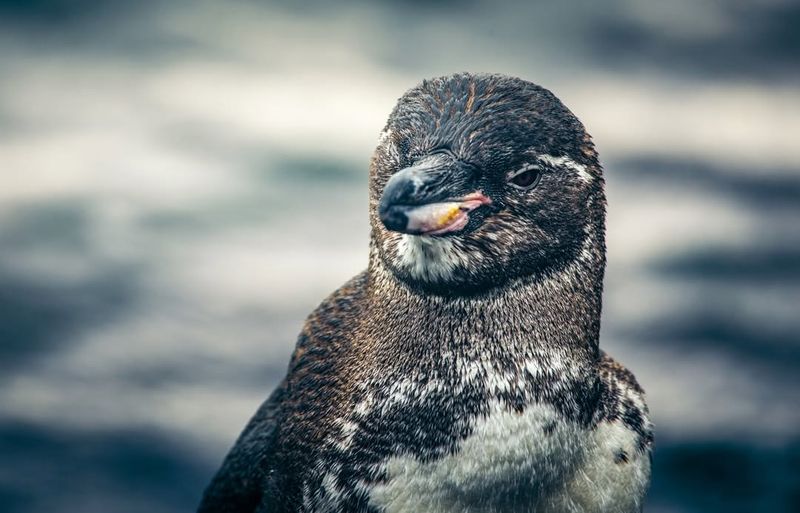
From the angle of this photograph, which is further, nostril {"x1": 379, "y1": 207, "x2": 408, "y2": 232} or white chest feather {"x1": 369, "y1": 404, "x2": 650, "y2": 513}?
white chest feather {"x1": 369, "y1": 404, "x2": 650, "y2": 513}

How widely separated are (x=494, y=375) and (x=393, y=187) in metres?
0.48

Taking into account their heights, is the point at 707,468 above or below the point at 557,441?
above

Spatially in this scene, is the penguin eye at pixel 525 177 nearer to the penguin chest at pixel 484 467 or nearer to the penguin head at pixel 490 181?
the penguin head at pixel 490 181

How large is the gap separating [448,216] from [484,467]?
553mm

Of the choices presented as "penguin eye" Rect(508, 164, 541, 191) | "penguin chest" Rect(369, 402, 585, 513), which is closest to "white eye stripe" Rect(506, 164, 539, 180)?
"penguin eye" Rect(508, 164, 541, 191)

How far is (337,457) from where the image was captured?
8.45 ft

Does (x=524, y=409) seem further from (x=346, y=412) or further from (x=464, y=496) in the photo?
(x=346, y=412)

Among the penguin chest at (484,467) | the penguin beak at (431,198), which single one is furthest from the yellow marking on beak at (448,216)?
the penguin chest at (484,467)

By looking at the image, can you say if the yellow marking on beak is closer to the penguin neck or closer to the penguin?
the penguin

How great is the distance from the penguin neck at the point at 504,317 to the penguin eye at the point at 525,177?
201 mm

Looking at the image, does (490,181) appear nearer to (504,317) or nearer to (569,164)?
(569,164)

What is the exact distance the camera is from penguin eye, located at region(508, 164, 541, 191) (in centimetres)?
246

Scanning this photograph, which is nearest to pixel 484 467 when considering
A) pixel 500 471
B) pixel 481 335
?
pixel 500 471

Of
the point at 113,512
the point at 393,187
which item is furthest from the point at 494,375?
the point at 113,512
